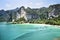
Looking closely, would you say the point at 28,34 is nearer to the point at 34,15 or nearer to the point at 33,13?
the point at 34,15

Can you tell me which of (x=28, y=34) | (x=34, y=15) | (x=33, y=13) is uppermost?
(x=33, y=13)

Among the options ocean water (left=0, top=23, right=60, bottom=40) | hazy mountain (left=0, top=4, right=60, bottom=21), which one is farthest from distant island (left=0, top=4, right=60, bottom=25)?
ocean water (left=0, top=23, right=60, bottom=40)

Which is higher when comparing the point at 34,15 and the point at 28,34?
the point at 34,15

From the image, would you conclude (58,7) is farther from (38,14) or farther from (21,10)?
(21,10)

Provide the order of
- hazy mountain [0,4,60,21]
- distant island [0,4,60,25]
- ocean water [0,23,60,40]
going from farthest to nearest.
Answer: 1. hazy mountain [0,4,60,21]
2. distant island [0,4,60,25]
3. ocean water [0,23,60,40]

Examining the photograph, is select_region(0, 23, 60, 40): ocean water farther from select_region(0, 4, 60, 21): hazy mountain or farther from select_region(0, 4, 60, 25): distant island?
select_region(0, 4, 60, 25): distant island

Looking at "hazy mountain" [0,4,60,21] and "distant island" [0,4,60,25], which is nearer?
"distant island" [0,4,60,25]

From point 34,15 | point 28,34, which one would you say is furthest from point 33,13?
point 28,34

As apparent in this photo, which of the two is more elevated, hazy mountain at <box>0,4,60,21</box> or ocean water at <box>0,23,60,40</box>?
hazy mountain at <box>0,4,60,21</box>

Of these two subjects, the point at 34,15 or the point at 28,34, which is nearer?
the point at 28,34

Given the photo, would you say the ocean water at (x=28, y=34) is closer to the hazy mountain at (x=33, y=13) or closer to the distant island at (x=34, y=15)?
the hazy mountain at (x=33, y=13)

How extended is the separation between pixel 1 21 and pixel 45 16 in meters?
7.80

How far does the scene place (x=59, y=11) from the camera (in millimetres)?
25578

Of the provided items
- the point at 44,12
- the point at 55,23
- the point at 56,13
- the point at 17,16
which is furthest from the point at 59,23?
the point at 17,16
